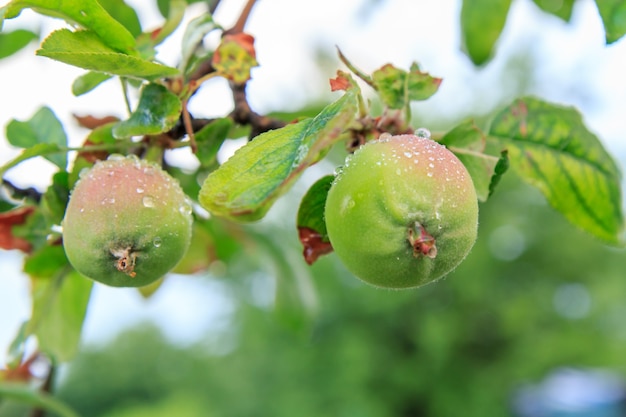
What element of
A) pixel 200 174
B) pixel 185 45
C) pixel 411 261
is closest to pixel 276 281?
pixel 200 174

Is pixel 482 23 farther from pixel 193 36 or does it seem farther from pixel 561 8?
pixel 193 36

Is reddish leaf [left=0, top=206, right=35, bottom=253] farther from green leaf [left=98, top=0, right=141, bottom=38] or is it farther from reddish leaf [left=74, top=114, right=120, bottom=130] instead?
green leaf [left=98, top=0, right=141, bottom=38]

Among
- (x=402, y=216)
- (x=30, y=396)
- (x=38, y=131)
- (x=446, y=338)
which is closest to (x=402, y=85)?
(x=402, y=216)

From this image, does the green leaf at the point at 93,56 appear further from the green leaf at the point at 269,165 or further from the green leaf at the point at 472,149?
the green leaf at the point at 472,149

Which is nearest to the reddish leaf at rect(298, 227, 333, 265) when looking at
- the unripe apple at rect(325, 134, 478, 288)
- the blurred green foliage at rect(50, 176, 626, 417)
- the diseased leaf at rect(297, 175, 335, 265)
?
the diseased leaf at rect(297, 175, 335, 265)

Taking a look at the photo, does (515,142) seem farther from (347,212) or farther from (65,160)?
(65,160)
